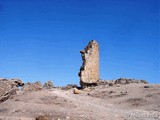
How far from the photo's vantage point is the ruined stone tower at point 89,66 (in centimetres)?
2897

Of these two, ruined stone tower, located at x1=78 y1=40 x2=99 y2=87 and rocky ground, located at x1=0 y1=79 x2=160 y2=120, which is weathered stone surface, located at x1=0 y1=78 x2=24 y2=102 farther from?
ruined stone tower, located at x1=78 y1=40 x2=99 y2=87

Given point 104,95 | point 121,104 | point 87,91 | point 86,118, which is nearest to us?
point 86,118

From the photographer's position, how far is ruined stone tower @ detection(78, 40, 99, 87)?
29.0 meters

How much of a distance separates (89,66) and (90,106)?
1163 cm

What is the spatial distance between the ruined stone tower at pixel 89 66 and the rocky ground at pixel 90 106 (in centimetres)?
565

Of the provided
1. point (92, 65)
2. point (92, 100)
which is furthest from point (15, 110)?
point (92, 65)

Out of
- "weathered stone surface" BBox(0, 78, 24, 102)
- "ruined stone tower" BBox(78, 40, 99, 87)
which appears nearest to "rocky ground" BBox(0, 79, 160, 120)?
"weathered stone surface" BBox(0, 78, 24, 102)

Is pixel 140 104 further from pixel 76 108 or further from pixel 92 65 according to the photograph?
pixel 92 65

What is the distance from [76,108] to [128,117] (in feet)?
10.1

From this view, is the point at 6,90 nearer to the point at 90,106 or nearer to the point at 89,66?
the point at 90,106

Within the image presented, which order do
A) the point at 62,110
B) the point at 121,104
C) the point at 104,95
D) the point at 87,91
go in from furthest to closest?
1. the point at 87,91
2. the point at 104,95
3. the point at 121,104
4. the point at 62,110

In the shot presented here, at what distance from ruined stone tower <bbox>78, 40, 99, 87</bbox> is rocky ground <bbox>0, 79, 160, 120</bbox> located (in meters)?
5.65

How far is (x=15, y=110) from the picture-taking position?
16.9 meters

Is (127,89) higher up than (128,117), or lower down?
higher up
